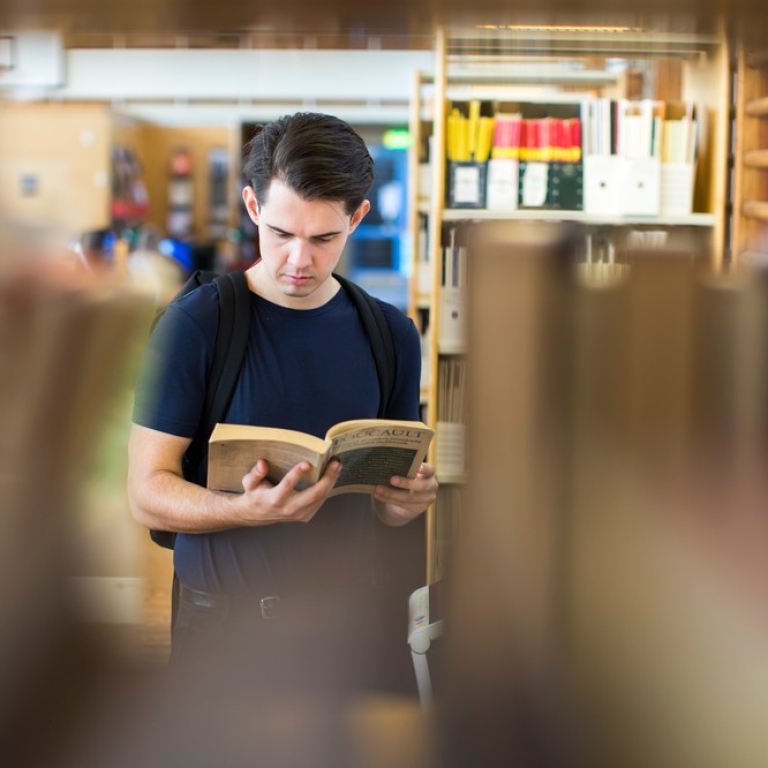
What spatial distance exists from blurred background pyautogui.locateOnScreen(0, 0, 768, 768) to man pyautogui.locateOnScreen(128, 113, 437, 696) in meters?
0.33

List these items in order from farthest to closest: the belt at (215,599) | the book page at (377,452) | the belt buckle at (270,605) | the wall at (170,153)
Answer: the book page at (377,452)
the belt at (215,599)
the belt buckle at (270,605)
the wall at (170,153)

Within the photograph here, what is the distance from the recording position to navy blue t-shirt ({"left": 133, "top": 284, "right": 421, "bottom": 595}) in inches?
36.4

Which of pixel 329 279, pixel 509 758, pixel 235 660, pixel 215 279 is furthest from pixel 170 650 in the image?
pixel 329 279

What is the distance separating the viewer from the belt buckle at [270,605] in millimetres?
554

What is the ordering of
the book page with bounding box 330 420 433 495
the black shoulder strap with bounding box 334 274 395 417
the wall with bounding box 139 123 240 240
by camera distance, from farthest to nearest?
the black shoulder strap with bounding box 334 274 395 417, the book page with bounding box 330 420 433 495, the wall with bounding box 139 123 240 240

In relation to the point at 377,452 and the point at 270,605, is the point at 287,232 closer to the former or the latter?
the point at 377,452

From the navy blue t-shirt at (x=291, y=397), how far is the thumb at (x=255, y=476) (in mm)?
70

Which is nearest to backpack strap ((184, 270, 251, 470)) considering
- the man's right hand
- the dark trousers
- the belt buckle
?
the man's right hand

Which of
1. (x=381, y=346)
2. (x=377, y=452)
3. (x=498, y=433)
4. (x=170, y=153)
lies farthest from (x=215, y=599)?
(x=498, y=433)

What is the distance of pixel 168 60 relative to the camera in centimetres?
27

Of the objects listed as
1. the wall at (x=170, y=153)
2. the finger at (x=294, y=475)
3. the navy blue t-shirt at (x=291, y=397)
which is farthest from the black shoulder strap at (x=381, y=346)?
the wall at (x=170, y=153)

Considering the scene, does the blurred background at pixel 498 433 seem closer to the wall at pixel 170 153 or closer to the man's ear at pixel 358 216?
the wall at pixel 170 153

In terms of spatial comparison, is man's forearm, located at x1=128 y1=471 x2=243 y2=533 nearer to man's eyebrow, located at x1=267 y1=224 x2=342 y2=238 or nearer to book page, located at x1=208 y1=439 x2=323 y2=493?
book page, located at x1=208 y1=439 x2=323 y2=493

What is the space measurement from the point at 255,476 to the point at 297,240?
0.26m
